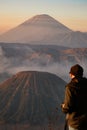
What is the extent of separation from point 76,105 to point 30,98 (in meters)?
67.0

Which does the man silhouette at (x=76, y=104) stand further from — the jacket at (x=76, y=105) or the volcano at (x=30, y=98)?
the volcano at (x=30, y=98)

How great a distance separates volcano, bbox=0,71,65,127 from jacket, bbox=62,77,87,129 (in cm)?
5748

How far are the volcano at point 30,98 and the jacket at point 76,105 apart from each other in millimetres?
57477

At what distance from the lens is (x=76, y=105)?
722 centimetres

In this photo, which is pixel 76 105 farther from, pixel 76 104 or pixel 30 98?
pixel 30 98

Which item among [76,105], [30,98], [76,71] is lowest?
[30,98]

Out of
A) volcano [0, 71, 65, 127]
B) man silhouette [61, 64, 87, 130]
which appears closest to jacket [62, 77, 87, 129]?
man silhouette [61, 64, 87, 130]

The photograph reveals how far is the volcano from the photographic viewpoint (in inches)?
2687

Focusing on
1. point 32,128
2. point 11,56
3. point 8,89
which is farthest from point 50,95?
point 11,56

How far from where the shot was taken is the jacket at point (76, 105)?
7.19m

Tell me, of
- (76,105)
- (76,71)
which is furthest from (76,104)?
(76,71)

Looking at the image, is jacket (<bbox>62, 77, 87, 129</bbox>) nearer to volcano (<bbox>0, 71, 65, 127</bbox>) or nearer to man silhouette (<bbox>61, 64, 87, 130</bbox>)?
man silhouette (<bbox>61, 64, 87, 130</bbox>)

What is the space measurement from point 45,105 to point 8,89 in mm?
7455

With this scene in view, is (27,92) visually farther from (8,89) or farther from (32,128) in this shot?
(32,128)
